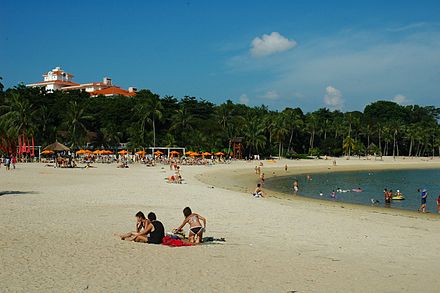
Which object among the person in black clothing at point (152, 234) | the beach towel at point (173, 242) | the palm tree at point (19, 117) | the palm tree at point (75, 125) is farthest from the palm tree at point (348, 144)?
the person in black clothing at point (152, 234)

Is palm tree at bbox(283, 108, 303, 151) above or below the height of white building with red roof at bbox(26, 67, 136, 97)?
below

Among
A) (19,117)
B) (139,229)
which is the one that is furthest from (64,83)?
(139,229)

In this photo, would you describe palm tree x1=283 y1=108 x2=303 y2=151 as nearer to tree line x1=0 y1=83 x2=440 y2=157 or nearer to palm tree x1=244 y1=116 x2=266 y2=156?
tree line x1=0 y1=83 x2=440 y2=157

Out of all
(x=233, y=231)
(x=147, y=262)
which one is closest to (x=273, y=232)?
(x=233, y=231)

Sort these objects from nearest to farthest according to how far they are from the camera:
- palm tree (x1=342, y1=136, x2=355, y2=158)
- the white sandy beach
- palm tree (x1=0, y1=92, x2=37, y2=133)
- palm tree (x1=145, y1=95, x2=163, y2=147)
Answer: the white sandy beach, palm tree (x1=0, y1=92, x2=37, y2=133), palm tree (x1=145, y1=95, x2=163, y2=147), palm tree (x1=342, y1=136, x2=355, y2=158)

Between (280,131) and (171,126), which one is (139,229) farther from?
(280,131)

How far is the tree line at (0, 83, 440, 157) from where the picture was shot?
207 ft

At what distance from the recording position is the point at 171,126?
74250 mm

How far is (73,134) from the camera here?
61.2 m

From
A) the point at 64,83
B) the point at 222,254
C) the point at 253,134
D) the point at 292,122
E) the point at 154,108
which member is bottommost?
the point at 222,254

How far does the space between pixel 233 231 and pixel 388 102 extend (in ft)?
492

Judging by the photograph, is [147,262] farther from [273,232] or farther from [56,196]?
[56,196]

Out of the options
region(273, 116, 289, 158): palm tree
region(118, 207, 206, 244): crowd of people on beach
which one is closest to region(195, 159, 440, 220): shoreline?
region(118, 207, 206, 244): crowd of people on beach

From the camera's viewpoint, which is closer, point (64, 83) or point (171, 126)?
point (171, 126)
